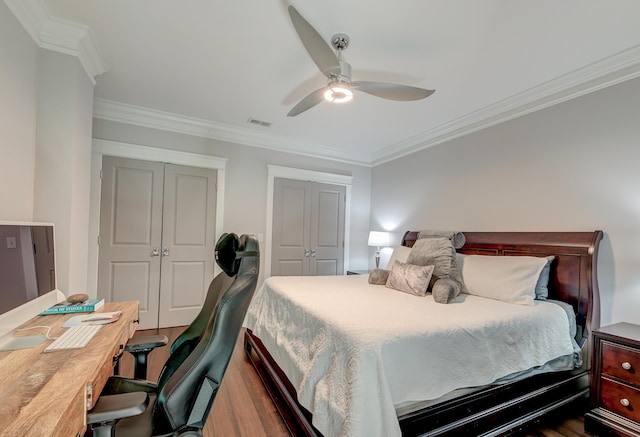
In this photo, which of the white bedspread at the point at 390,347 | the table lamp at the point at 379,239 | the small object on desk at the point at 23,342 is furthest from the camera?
the table lamp at the point at 379,239

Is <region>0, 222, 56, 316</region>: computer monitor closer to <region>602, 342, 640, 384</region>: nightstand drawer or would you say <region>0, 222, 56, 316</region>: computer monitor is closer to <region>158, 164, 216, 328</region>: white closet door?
<region>158, 164, 216, 328</region>: white closet door

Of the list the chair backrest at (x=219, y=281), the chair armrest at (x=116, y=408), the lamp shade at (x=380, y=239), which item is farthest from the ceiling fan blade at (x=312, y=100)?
the lamp shade at (x=380, y=239)

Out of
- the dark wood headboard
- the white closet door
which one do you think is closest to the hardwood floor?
the dark wood headboard

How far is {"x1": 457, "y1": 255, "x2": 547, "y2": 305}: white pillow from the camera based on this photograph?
2.19 meters

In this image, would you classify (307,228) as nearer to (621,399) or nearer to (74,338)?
(74,338)

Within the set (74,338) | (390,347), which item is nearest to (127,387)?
(74,338)

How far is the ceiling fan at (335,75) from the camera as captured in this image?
1.64m

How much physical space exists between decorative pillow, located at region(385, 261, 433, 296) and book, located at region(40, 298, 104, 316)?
2.21 m

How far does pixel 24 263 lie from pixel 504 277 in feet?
9.97

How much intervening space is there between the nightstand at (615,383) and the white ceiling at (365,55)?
1.88 m

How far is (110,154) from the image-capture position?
10.5 feet

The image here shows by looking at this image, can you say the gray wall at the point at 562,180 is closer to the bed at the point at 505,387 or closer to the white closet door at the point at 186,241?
the bed at the point at 505,387

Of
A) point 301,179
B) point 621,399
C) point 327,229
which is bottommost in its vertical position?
point 621,399

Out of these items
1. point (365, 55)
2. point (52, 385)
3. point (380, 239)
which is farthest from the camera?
point (380, 239)
